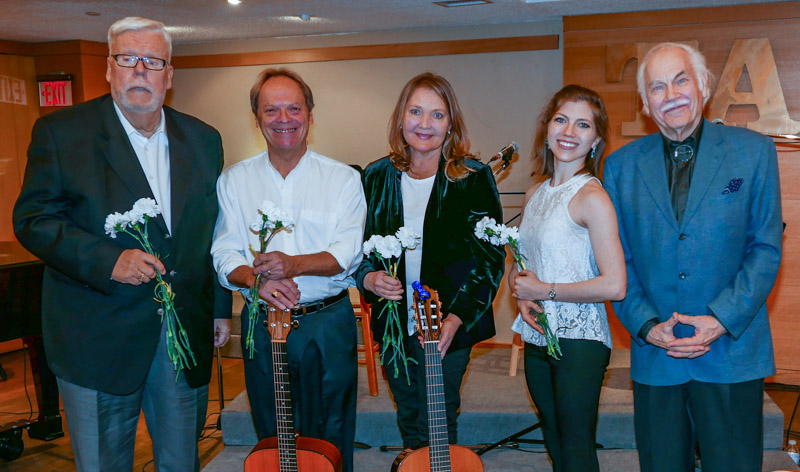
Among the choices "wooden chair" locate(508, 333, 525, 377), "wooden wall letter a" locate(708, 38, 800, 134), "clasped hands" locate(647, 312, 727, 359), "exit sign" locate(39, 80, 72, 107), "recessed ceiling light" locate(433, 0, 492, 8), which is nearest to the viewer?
"clasped hands" locate(647, 312, 727, 359)

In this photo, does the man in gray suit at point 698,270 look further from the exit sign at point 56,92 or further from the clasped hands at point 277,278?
the exit sign at point 56,92

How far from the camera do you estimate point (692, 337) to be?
216 centimetres

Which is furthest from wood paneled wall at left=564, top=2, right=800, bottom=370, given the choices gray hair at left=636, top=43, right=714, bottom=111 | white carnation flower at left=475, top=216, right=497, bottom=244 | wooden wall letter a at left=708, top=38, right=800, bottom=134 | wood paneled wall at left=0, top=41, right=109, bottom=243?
wood paneled wall at left=0, top=41, right=109, bottom=243

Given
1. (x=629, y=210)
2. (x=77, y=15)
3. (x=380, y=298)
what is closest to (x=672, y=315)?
(x=629, y=210)

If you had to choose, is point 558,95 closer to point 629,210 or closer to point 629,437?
point 629,210

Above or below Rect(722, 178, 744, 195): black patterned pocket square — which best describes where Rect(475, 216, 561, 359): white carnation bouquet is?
below

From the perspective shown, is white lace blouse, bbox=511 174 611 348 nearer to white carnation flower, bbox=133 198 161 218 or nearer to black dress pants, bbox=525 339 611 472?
black dress pants, bbox=525 339 611 472

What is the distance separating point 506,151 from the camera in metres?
4.07

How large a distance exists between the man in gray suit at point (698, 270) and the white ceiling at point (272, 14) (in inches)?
146

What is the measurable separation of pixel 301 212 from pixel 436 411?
855 mm

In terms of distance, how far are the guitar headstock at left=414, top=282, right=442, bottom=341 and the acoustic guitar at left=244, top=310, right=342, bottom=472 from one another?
0.44 meters

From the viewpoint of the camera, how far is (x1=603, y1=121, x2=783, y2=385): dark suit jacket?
2.14 metres

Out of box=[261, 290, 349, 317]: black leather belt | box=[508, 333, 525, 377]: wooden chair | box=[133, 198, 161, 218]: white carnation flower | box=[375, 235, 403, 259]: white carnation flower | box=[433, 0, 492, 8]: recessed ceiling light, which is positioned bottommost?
box=[508, 333, 525, 377]: wooden chair

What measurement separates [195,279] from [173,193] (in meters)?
0.31
